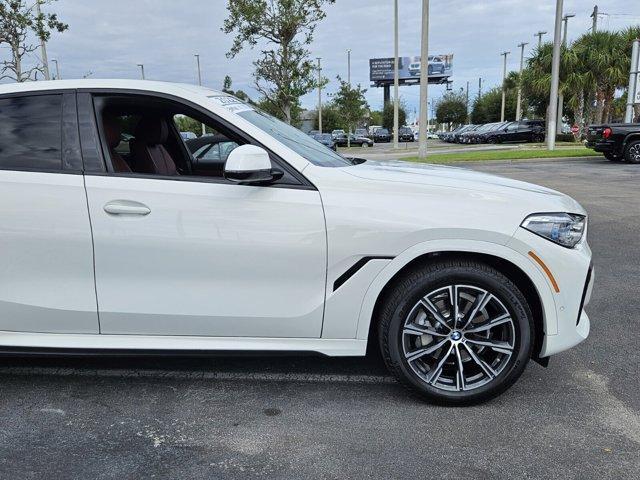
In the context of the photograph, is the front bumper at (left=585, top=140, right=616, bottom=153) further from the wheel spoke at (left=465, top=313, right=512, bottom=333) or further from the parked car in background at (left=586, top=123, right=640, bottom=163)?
the wheel spoke at (left=465, top=313, right=512, bottom=333)

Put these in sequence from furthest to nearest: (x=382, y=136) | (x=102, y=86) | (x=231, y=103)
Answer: (x=382, y=136)
(x=231, y=103)
(x=102, y=86)

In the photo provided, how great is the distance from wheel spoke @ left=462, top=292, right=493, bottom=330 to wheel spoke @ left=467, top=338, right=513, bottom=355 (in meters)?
0.14

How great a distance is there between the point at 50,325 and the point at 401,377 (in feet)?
6.36

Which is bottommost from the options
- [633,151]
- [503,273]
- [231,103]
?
[633,151]

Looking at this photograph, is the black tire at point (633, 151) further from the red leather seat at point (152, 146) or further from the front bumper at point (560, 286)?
the red leather seat at point (152, 146)

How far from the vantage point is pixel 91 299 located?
121 inches

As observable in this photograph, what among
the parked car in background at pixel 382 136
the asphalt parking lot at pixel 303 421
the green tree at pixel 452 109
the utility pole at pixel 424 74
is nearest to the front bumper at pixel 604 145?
the utility pole at pixel 424 74

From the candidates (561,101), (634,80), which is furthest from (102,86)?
(561,101)

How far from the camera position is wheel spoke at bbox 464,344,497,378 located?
3084mm

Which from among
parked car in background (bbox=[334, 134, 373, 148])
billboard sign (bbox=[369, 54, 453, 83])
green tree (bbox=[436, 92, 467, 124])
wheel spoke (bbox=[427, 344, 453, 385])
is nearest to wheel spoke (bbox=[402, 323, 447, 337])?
wheel spoke (bbox=[427, 344, 453, 385])

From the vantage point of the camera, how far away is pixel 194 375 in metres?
3.61

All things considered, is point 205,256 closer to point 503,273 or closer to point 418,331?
point 418,331

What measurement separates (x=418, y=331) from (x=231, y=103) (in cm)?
171

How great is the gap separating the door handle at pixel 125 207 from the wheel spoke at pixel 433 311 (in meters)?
1.53
